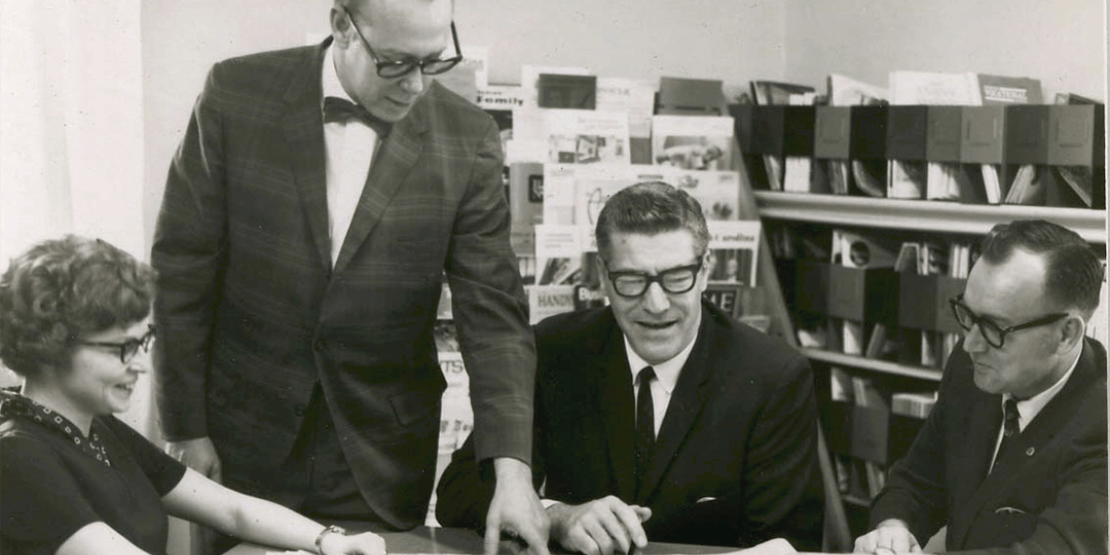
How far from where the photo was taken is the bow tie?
154 cm

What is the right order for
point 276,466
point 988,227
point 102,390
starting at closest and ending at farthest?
1. point 102,390
2. point 276,466
3. point 988,227

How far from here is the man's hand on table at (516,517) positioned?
1.60m

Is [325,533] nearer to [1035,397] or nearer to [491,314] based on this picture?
[491,314]

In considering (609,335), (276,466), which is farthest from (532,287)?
(276,466)

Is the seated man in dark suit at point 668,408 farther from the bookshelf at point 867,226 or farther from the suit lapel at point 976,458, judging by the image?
the bookshelf at point 867,226

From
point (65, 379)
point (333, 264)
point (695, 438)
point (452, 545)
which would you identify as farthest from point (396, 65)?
point (695, 438)

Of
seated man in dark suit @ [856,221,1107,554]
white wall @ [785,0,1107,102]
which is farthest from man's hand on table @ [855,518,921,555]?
white wall @ [785,0,1107,102]

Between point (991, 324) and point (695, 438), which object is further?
point (695, 438)

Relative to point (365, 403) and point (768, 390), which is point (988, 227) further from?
point (365, 403)

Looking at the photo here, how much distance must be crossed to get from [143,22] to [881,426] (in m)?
1.76

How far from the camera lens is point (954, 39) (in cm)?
206

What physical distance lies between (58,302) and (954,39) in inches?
58.2

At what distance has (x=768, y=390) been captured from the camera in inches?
76.0

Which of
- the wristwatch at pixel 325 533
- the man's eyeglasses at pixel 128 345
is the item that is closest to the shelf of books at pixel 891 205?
the wristwatch at pixel 325 533
